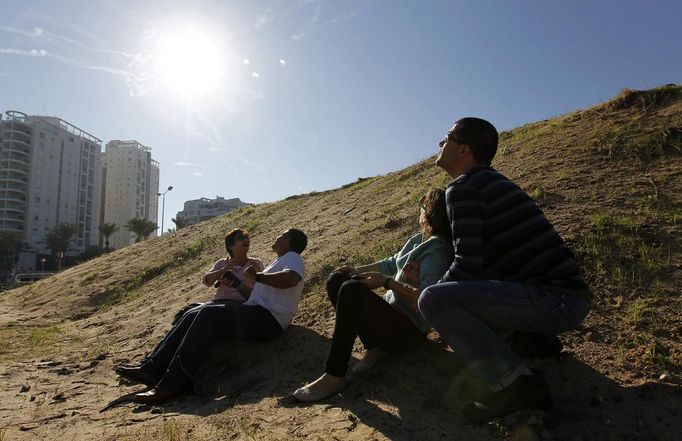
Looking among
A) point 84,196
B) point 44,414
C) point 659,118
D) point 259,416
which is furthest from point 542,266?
point 84,196

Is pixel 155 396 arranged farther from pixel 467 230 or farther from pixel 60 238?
pixel 60 238

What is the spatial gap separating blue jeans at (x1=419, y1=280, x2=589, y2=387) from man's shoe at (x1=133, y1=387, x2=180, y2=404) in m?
2.37

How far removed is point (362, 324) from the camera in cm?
331

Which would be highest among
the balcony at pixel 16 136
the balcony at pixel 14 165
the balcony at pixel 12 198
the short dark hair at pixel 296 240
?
the balcony at pixel 16 136

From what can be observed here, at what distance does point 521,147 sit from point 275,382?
21.8 ft

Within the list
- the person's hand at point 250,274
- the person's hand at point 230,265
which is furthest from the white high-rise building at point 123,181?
the person's hand at point 250,274

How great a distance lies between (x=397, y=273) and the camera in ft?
11.8

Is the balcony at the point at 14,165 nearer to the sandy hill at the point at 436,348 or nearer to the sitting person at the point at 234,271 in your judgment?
the sandy hill at the point at 436,348

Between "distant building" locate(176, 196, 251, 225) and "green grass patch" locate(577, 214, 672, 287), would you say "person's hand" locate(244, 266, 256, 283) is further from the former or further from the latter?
"distant building" locate(176, 196, 251, 225)

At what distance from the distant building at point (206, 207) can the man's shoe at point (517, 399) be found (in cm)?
12317

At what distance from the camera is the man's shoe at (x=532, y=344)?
2.83m

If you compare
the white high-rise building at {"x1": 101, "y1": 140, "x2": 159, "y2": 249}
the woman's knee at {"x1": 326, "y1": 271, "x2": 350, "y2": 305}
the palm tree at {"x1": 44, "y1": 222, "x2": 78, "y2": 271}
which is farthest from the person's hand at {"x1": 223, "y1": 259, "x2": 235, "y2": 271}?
the white high-rise building at {"x1": 101, "y1": 140, "x2": 159, "y2": 249}

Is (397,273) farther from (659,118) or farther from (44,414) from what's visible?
(659,118)

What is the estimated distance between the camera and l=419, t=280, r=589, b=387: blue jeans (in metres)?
2.49
